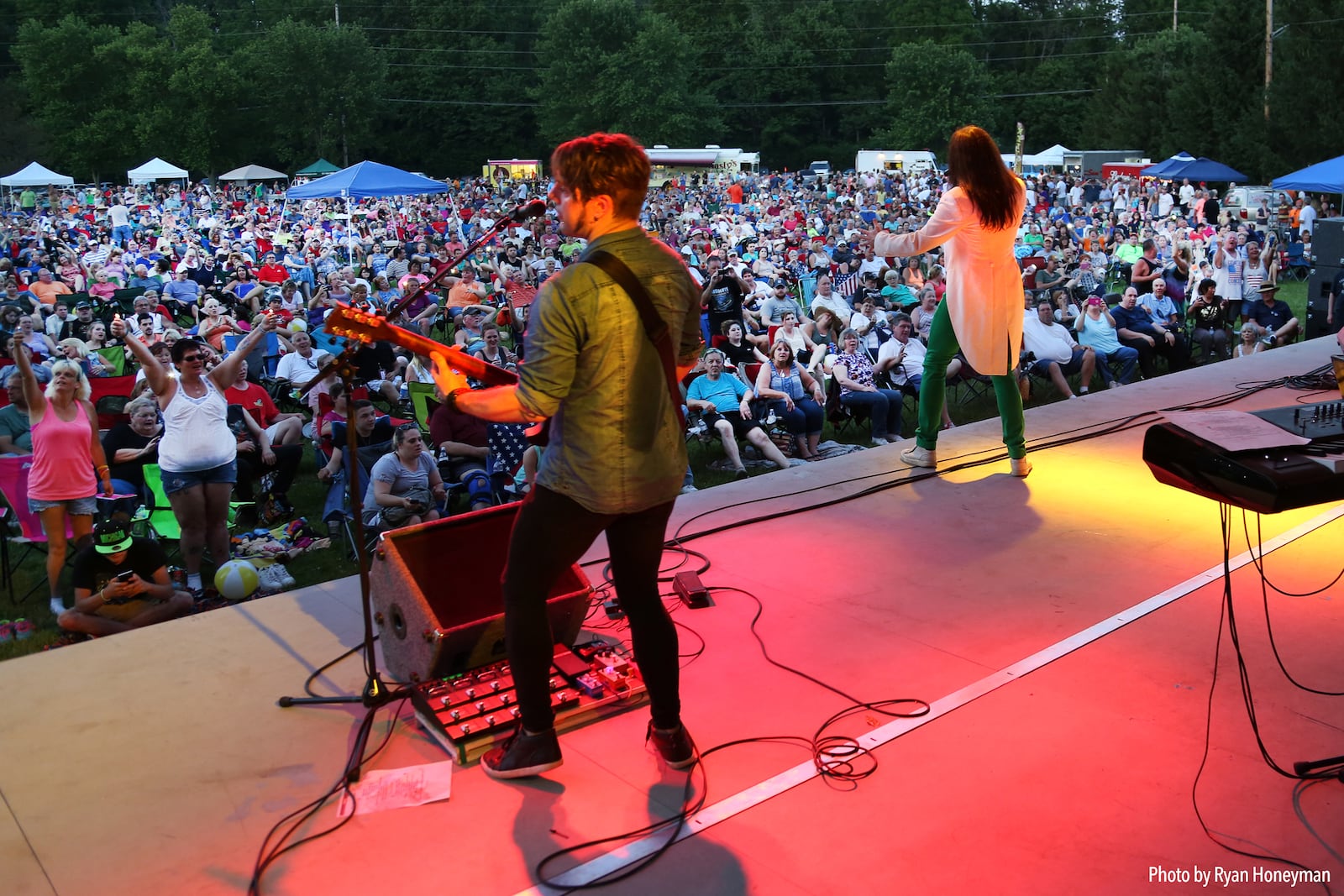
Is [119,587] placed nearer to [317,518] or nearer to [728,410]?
[317,518]

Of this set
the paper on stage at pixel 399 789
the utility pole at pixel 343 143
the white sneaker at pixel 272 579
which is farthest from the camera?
the utility pole at pixel 343 143

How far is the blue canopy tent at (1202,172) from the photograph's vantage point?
26.1 meters

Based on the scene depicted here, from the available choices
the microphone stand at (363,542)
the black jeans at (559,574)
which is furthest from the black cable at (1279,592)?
the microphone stand at (363,542)

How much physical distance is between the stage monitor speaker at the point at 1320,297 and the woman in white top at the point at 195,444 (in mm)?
10876

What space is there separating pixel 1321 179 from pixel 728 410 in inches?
441

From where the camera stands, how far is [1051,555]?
175 inches

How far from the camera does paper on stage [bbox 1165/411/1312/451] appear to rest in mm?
2523

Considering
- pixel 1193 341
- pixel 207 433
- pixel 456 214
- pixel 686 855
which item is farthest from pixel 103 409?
pixel 456 214

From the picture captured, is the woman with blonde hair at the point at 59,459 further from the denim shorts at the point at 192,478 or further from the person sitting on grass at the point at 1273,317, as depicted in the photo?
the person sitting on grass at the point at 1273,317

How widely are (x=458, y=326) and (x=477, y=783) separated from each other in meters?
9.65

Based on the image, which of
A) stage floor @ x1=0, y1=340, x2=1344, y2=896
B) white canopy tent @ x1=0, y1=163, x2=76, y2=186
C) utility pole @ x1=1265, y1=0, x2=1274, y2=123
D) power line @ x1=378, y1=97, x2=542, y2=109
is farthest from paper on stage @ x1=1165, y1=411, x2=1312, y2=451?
power line @ x1=378, y1=97, x2=542, y2=109

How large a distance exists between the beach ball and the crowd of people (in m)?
0.37

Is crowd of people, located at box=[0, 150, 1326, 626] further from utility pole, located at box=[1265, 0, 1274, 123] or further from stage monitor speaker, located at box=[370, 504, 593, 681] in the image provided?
utility pole, located at box=[1265, 0, 1274, 123]

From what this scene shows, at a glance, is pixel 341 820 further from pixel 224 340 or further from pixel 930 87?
pixel 930 87
